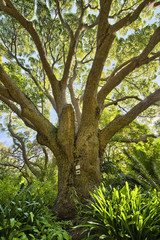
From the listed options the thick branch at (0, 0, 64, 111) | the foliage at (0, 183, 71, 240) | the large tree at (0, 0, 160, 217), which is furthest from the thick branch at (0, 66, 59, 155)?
the foliage at (0, 183, 71, 240)

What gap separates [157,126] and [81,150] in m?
6.32

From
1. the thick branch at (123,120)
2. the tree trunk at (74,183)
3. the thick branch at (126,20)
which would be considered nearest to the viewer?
the tree trunk at (74,183)

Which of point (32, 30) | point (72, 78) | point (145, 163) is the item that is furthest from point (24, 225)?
point (72, 78)

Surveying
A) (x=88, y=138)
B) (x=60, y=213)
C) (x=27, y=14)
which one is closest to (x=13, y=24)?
(x=27, y=14)

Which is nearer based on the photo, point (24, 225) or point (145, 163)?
point (24, 225)

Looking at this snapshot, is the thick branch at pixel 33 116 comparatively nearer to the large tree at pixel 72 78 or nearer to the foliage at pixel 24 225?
the large tree at pixel 72 78

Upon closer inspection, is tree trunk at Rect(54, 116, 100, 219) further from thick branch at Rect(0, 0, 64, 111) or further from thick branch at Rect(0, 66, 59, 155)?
thick branch at Rect(0, 0, 64, 111)

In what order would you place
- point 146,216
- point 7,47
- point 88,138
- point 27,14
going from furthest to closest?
1. point 7,47
2. point 27,14
3. point 88,138
4. point 146,216

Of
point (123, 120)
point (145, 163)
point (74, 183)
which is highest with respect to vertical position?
point (123, 120)

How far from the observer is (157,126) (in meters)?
7.79

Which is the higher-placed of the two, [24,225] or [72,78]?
[72,78]

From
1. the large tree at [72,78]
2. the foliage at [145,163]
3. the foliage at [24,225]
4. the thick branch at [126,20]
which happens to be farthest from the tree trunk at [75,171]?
the thick branch at [126,20]

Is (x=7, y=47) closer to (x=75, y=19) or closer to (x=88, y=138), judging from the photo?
(x=75, y=19)

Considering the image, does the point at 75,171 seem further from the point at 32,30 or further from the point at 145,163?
the point at 32,30
